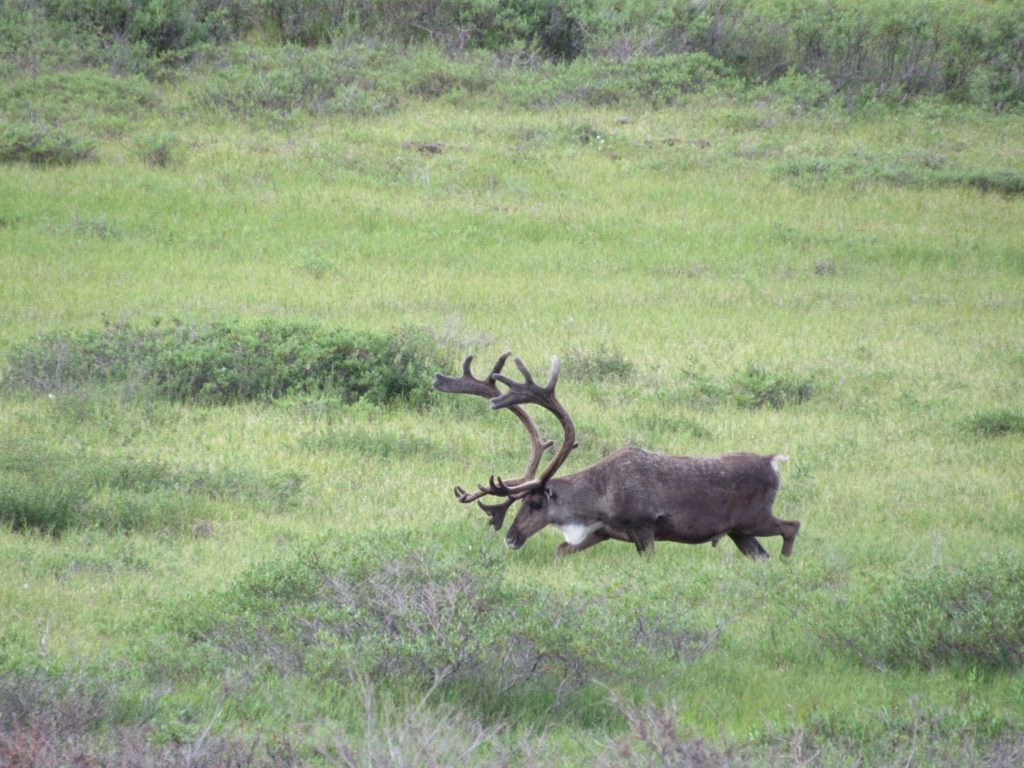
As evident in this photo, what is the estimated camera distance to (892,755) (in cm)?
523

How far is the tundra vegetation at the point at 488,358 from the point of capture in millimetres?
5898

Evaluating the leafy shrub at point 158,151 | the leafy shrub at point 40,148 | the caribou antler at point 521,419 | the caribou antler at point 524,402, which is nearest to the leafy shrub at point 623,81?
the leafy shrub at point 158,151

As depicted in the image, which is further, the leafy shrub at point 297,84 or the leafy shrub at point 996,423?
the leafy shrub at point 297,84

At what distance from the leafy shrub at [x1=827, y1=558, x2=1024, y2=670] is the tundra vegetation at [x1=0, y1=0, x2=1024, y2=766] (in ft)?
0.07

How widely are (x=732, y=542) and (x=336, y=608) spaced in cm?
418

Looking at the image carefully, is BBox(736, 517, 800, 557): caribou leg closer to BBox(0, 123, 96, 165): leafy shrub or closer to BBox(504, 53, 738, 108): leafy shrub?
BBox(0, 123, 96, 165): leafy shrub

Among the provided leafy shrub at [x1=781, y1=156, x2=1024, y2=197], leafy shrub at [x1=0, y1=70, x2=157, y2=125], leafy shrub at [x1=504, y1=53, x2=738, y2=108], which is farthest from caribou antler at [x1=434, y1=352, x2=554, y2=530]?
leafy shrub at [x1=504, y1=53, x2=738, y2=108]

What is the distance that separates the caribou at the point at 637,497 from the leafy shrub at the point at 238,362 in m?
4.27

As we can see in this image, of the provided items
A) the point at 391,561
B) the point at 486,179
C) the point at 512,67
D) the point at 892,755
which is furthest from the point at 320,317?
the point at 512,67

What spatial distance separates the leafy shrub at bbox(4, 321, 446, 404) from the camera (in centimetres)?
1281

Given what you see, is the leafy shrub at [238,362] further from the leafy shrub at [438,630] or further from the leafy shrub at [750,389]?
the leafy shrub at [438,630]

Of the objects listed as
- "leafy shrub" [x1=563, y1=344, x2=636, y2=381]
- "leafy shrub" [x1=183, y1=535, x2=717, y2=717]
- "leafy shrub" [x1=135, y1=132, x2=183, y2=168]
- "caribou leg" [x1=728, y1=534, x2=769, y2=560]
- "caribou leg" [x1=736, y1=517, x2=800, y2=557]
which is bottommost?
"leafy shrub" [x1=563, y1=344, x2=636, y2=381]

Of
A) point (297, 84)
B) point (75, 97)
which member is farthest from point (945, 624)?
point (297, 84)

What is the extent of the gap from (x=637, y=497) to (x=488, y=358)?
20.0 feet
